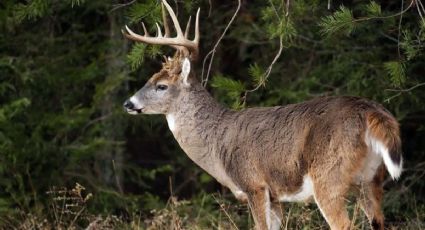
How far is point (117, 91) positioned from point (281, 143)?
567 cm

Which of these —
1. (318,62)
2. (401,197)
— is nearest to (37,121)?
(318,62)

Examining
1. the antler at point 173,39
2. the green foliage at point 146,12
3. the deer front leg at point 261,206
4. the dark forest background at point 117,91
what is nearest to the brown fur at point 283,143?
the deer front leg at point 261,206

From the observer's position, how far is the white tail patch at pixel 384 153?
653 centimetres

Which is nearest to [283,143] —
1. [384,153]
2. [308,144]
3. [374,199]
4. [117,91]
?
[308,144]

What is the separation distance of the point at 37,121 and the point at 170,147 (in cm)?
569

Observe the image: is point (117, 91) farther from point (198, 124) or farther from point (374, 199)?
point (374, 199)

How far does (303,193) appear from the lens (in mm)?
7281

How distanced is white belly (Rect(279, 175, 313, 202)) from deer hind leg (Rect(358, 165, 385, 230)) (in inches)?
14.2

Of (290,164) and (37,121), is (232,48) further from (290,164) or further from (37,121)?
(290,164)

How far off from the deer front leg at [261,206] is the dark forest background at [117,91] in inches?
38.5

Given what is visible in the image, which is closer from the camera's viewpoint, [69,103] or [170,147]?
[69,103]

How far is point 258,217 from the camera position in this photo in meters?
7.58

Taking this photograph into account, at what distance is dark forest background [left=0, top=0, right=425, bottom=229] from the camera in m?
9.69

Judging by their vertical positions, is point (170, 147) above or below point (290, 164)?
below
